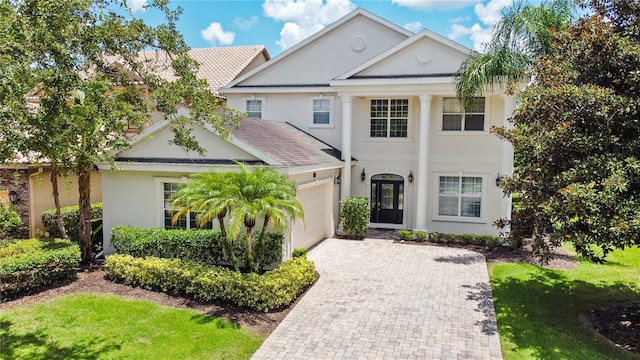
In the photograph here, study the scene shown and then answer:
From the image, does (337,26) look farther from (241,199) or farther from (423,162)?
(241,199)

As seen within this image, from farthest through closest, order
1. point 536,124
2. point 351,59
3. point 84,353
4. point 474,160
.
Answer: point 351,59 → point 474,160 → point 536,124 → point 84,353

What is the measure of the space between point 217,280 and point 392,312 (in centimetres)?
441

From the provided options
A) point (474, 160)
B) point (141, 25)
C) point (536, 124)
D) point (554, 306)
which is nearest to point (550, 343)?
point (554, 306)

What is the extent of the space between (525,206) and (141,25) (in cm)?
1049

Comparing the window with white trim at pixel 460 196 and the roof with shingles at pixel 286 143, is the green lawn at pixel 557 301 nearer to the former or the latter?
the window with white trim at pixel 460 196

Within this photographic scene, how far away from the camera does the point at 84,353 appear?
27.6ft

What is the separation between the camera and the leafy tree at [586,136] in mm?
7918

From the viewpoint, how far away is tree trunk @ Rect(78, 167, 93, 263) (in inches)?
540

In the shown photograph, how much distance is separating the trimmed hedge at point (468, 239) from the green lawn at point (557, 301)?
2638mm

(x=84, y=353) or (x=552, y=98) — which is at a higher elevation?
(x=552, y=98)

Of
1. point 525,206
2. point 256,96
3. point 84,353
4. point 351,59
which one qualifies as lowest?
point 84,353

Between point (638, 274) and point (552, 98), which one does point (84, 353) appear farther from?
point (638, 274)

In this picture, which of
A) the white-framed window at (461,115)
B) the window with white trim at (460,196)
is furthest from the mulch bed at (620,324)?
the white-framed window at (461,115)

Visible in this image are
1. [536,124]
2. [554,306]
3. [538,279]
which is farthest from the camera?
[538,279]
